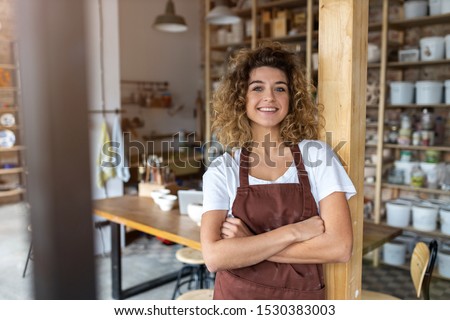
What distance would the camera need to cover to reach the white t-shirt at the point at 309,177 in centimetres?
148

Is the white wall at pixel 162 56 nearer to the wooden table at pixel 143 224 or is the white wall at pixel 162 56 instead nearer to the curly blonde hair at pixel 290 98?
the wooden table at pixel 143 224

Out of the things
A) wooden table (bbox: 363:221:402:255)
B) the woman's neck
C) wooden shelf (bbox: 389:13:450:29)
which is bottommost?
wooden table (bbox: 363:221:402:255)

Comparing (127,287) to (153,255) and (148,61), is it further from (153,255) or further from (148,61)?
(148,61)

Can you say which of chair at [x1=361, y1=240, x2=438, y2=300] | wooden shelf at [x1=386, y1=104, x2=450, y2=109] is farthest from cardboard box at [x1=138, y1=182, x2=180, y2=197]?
wooden shelf at [x1=386, y1=104, x2=450, y2=109]

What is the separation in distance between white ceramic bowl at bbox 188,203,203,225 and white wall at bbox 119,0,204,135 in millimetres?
3499

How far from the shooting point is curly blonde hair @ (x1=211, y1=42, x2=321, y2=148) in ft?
5.41

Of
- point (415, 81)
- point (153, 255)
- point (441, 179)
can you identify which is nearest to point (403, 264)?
point (441, 179)

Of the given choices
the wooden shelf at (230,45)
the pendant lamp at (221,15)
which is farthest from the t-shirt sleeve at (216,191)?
the wooden shelf at (230,45)

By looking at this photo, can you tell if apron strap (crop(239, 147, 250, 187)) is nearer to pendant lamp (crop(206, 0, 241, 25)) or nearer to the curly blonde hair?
the curly blonde hair

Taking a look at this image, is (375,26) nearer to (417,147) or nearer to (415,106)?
(415,106)

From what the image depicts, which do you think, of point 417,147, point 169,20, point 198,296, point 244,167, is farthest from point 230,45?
point 244,167

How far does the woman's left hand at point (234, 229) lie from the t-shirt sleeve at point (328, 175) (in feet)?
0.91

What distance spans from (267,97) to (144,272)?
9.47 ft

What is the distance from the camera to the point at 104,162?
4.37m
